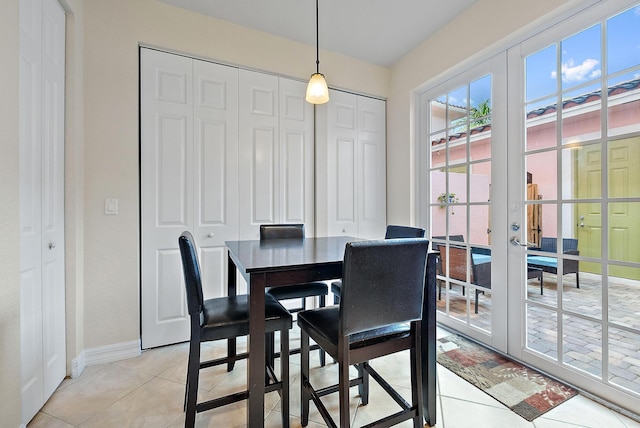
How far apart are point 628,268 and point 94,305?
3357 millimetres

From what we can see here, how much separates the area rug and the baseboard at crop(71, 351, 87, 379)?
246 centimetres

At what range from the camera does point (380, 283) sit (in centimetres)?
118

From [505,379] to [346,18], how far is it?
9.72 feet

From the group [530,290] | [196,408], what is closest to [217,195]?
Result: [196,408]

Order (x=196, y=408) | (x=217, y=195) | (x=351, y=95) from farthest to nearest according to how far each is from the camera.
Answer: (x=351, y=95) < (x=217, y=195) < (x=196, y=408)

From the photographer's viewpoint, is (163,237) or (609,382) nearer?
(609,382)

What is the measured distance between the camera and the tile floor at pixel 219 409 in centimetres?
148

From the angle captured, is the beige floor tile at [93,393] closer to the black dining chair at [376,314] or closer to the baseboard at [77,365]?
the baseboard at [77,365]

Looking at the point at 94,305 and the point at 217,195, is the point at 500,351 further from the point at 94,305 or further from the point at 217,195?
the point at 94,305

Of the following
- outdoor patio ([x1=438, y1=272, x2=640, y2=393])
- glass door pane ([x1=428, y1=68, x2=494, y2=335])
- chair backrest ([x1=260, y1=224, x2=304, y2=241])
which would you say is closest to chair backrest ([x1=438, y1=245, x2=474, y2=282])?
glass door pane ([x1=428, y1=68, x2=494, y2=335])

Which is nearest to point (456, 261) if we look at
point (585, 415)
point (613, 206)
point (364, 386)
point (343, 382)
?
point (613, 206)

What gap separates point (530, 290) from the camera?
2039 millimetres

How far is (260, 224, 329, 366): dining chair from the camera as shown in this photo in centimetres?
201

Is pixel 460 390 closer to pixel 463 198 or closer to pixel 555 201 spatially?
pixel 555 201
